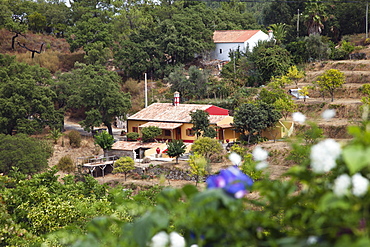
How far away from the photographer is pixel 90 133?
3325cm

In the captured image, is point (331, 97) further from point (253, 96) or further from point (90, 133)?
point (90, 133)

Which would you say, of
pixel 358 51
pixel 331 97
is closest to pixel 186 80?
pixel 331 97

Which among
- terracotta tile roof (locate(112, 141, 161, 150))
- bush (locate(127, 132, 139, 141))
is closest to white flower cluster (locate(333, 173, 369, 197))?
terracotta tile roof (locate(112, 141, 161, 150))

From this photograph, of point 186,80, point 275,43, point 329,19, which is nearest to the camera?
point 186,80

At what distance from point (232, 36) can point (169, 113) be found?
53.9 feet

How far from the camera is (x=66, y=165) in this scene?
25.0m

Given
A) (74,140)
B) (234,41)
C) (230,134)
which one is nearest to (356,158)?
(230,134)

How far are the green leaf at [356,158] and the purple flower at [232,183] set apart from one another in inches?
20.5

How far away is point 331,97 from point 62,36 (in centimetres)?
3511

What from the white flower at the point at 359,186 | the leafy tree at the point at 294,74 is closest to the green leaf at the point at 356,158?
the white flower at the point at 359,186

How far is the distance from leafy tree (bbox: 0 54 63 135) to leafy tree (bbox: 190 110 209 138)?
984 cm

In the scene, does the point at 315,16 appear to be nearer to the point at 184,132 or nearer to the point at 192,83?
the point at 192,83

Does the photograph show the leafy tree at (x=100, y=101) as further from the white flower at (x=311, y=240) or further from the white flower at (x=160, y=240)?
the white flower at (x=311, y=240)

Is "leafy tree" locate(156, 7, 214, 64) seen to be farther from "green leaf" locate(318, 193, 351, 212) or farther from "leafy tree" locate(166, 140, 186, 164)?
"green leaf" locate(318, 193, 351, 212)
